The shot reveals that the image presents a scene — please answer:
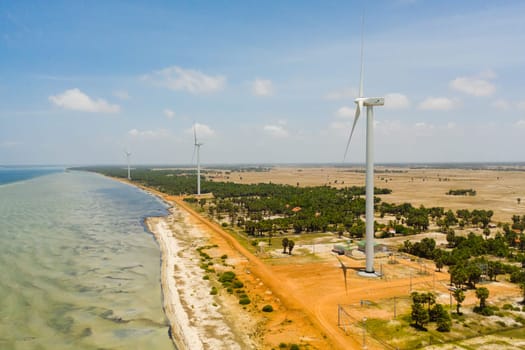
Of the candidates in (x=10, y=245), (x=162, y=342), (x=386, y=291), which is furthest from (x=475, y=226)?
(x=10, y=245)

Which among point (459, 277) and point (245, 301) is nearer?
point (245, 301)

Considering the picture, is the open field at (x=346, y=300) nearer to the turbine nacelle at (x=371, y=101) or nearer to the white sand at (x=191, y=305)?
the white sand at (x=191, y=305)

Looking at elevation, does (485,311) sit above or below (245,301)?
above

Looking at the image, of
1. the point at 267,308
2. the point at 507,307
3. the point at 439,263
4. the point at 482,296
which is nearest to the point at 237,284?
the point at 267,308

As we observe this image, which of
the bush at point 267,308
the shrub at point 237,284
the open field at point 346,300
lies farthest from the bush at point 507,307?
the shrub at point 237,284

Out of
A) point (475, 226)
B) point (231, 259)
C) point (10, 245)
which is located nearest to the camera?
point (231, 259)

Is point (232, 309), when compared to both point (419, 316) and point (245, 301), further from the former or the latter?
point (419, 316)

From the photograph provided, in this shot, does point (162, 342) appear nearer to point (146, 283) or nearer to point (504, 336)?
point (146, 283)
